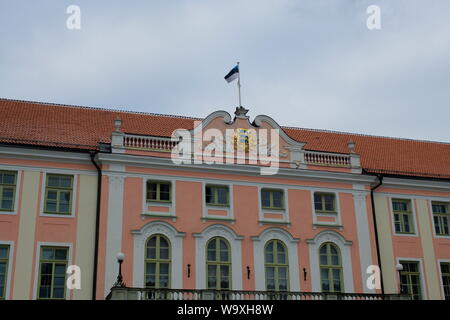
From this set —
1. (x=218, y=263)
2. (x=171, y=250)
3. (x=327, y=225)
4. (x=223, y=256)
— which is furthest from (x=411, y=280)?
(x=171, y=250)

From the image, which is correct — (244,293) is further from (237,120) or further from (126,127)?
(126,127)

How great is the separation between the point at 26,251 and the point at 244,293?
293 inches

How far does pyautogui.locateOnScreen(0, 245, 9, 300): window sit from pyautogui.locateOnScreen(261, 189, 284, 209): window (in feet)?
31.0

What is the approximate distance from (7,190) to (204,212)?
22.9 feet

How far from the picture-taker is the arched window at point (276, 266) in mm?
24106

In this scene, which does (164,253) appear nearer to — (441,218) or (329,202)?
(329,202)

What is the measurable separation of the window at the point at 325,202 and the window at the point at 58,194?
31.1 ft

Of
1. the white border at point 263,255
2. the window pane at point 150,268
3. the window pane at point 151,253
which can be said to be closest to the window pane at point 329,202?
the white border at point 263,255

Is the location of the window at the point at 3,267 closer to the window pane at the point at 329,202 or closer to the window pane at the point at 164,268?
the window pane at the point at 164,268

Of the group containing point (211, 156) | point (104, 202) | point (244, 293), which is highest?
point (211, 156)

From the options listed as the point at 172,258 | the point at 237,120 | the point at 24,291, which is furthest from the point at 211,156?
the point at 24,291

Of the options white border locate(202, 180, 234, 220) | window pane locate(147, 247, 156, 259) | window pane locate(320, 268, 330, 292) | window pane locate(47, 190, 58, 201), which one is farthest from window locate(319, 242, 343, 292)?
window pane locate(47, 190, 58, 201)

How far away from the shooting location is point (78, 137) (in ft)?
82.9

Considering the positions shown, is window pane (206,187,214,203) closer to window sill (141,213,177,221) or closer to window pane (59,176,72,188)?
window sill (141,213,177,221)
